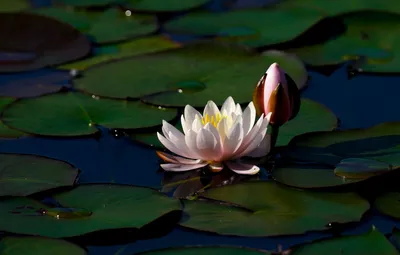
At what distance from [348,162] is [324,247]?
0.52m

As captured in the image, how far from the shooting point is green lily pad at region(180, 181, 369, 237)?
2582 millimetres

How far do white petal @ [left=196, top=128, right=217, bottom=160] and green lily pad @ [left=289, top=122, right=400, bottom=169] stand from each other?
0.39 m

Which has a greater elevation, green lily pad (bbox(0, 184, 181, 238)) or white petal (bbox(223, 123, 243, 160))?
white petal (bbox(223, 123, 243, 160))

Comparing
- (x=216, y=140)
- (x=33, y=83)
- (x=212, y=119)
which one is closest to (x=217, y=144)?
(x=216, y=140)

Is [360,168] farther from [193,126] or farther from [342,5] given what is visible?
[342,5]

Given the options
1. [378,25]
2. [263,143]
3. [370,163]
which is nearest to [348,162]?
[370,163]

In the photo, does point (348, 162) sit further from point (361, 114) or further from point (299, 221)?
point (361, 114)

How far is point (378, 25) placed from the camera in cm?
423

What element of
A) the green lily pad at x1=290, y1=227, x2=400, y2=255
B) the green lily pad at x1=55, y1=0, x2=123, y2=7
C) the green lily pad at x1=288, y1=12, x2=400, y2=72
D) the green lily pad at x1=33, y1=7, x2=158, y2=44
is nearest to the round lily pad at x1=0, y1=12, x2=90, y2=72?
the green lily pad at x1=33, y1=7, x2=158, y2=44

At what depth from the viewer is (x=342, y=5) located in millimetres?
4488

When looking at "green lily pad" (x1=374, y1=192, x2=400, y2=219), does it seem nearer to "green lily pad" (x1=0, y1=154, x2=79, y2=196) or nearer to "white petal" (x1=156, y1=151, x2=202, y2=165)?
"white petal" (x1=156, y1=151, x2=202, y2=165)

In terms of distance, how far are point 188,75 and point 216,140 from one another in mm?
922

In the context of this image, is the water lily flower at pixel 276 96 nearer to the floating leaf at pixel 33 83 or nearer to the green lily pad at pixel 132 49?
the floating leaf at pixel 33 83

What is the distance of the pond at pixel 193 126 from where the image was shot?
102 inches
